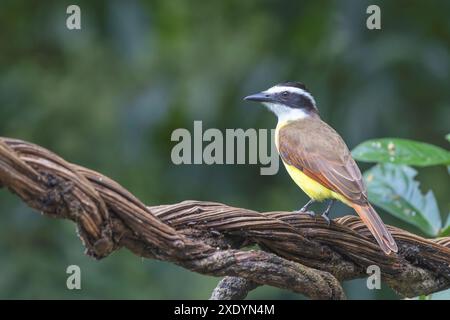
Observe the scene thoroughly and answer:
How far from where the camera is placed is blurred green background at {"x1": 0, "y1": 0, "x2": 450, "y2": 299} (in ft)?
24.0

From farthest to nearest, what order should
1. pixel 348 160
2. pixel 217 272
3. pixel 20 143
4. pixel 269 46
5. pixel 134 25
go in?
pixel 269 46 < pixel 134 25 < pixel 348 160 < pixel 217 272 < pixel 20 143

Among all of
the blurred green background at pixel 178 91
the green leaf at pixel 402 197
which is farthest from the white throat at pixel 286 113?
the blurred green background at pixel 178 91

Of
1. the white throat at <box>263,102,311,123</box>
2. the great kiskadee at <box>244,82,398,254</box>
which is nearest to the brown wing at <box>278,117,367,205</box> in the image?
the great kiskadee at <box>244,82,398,254</box>

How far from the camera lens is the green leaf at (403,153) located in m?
4.41

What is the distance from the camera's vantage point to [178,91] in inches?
332

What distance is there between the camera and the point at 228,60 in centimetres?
886

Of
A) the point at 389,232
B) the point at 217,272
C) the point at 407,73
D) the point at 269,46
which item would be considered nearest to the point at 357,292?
the point at 407,73

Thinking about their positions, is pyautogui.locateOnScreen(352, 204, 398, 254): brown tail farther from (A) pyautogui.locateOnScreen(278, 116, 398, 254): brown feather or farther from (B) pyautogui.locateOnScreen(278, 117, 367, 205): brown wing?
(B) pyautogui.locateOnScreen(278, 117, 367, 205): brown wing

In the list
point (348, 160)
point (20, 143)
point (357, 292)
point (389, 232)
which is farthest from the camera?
point (357, 292)

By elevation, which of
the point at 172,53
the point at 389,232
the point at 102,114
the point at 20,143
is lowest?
the point at 389,232

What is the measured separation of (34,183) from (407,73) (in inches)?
194

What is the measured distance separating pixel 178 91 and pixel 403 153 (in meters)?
4.15

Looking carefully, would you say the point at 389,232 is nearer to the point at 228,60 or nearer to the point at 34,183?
the point at 34,183

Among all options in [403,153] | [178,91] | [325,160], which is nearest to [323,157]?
[325,160]
